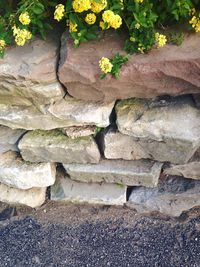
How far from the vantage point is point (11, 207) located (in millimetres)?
3533

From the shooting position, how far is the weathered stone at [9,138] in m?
3.20

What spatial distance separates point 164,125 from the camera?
2818 millimetres

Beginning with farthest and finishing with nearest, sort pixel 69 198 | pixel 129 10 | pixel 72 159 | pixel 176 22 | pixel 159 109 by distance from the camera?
pixel 69 198
pixel 72 159
pixel 159 109
pixel 176 22
pixel 129 10

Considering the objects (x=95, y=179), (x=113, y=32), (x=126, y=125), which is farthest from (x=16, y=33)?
(x=95, y=179)

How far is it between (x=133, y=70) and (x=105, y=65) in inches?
7.6

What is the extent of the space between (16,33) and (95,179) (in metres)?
1.26

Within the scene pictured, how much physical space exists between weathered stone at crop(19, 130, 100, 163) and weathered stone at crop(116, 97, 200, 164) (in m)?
0.30

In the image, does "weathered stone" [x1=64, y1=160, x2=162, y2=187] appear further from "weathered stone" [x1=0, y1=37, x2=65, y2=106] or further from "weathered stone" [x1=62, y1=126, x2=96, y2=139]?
"weathered stone" [x1=0, y1=37, x2=65, y2=106]

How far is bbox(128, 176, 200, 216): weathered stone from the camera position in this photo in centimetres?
321

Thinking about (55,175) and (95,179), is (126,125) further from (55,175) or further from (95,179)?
(55,175)

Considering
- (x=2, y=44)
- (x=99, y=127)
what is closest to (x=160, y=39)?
(x=99, y=127)

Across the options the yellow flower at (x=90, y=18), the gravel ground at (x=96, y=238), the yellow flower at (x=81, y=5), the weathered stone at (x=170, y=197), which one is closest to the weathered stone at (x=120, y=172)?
the weathered stone at (x=170, y=197)

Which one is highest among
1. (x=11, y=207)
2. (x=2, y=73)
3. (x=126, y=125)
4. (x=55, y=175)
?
(x=2, y=73)

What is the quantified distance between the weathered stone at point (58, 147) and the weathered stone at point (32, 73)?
326 millimetres
